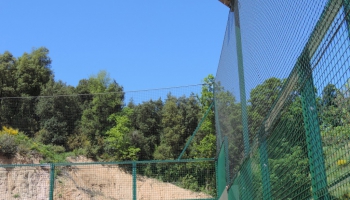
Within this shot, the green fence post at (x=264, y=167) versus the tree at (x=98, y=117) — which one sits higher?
the tree at (x=98, y=117)

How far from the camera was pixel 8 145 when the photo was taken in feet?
46.0

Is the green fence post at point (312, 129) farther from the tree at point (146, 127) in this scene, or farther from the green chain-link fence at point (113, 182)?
the tree at point (146, 127)

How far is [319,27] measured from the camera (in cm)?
147

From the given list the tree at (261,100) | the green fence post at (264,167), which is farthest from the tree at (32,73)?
the green fence post at (264,167)

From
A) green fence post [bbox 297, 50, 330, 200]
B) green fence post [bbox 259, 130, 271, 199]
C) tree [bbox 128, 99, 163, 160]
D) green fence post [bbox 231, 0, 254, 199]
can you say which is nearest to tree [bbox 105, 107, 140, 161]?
tree [bbox 128, 99, 163, 160]

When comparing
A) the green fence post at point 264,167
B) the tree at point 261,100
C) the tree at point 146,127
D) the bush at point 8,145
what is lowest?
the green fence post at point 264,167

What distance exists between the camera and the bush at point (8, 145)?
13.9 m

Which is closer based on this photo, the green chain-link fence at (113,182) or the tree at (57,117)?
the green chain-link fence at (113,182)

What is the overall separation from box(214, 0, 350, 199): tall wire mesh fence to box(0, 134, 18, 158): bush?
1243 cm

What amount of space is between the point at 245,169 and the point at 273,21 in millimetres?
1347

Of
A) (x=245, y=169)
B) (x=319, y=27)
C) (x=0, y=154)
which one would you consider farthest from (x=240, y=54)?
(x=0, y=154)

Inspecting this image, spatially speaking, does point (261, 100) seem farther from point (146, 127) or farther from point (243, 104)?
point (146, 127)

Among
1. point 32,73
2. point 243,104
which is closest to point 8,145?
point 32,73

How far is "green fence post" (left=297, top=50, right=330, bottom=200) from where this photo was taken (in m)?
1.46
